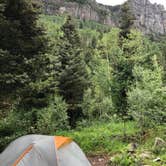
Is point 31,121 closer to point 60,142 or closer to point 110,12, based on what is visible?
point 60,142

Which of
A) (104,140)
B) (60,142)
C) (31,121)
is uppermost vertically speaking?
(60,142)

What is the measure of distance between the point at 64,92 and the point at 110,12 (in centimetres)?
13435

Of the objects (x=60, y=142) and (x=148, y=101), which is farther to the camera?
(x=148, y=101)

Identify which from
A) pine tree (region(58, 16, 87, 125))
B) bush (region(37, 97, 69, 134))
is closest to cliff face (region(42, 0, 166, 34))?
pine tree (region(58, 16, 87, 125))

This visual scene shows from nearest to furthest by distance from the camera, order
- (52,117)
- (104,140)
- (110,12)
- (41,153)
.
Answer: (41,153) < (104,140) < (52,117) < (110,12)

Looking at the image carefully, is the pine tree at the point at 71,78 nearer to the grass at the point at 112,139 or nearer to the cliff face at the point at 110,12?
the grass at the point at 112,139

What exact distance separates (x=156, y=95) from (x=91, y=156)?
155 inches

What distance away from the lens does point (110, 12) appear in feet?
467

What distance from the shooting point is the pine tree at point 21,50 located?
8367mm

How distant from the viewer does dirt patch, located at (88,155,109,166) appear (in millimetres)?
9008

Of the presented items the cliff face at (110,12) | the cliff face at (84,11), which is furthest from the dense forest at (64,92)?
the cliff face at (84,11)

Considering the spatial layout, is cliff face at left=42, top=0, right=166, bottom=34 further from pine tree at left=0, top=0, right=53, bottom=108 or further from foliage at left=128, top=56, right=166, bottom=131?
pine tree at left=0, top=0, right=53, bottom=108

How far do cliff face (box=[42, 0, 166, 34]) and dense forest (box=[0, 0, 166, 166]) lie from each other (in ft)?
322

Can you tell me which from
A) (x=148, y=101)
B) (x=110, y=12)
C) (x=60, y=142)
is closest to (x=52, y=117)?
(x=148, y=101)
